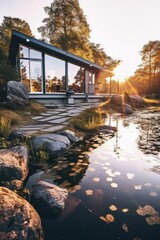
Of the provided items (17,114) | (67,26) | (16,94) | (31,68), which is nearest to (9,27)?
(67,26)

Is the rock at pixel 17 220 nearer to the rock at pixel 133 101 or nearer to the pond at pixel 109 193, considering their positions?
the pond at pixel 109 193

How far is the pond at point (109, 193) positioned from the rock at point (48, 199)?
0.09 m

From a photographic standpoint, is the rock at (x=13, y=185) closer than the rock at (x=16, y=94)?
Yes

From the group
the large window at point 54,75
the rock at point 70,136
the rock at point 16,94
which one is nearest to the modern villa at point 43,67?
the large window at point 54,75

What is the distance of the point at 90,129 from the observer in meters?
5.83

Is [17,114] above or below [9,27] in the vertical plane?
below

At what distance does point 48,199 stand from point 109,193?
2.84ft

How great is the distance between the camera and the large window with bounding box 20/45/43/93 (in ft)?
40.6

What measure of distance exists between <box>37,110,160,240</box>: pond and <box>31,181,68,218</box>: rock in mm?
90

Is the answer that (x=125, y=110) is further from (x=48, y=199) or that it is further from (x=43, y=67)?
(x=48, y=199)

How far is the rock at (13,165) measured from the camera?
2.58 metres

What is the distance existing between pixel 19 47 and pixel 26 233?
13.0 metres

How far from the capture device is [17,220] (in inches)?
62.9

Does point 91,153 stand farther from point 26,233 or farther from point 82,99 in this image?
point 82,99
